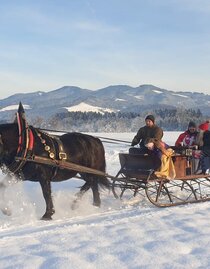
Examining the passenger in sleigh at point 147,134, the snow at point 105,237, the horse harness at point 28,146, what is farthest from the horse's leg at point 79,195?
the passenger in sleigh at point 147,134

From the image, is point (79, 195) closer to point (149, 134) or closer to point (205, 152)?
point (149, 134)

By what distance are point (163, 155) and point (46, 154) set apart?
2.41m

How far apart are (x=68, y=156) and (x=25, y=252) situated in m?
3.29

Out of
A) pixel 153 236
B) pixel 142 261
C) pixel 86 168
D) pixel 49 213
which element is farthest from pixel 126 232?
pixel 86 168

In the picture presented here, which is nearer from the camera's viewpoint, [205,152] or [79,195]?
[79,195]

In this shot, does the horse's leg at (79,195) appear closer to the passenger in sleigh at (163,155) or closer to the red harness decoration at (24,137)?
the passenger in sleigh at (163,155)

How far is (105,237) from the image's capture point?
18.0 feet

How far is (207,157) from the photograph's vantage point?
9.35 meters

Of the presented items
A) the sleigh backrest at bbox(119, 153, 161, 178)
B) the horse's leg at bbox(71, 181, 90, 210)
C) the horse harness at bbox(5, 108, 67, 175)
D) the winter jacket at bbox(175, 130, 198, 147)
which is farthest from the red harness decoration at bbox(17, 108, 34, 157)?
the winter jacket at bbox(175, 130, 198, 147)

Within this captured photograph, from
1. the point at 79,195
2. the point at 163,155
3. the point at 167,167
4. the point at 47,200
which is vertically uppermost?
the point at 163,155

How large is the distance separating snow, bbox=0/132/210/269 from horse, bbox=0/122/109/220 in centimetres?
52

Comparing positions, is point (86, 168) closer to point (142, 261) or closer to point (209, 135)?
point (209, 135)

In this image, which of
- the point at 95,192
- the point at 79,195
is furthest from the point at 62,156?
the point at 95,192

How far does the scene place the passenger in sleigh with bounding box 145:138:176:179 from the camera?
8.34m
